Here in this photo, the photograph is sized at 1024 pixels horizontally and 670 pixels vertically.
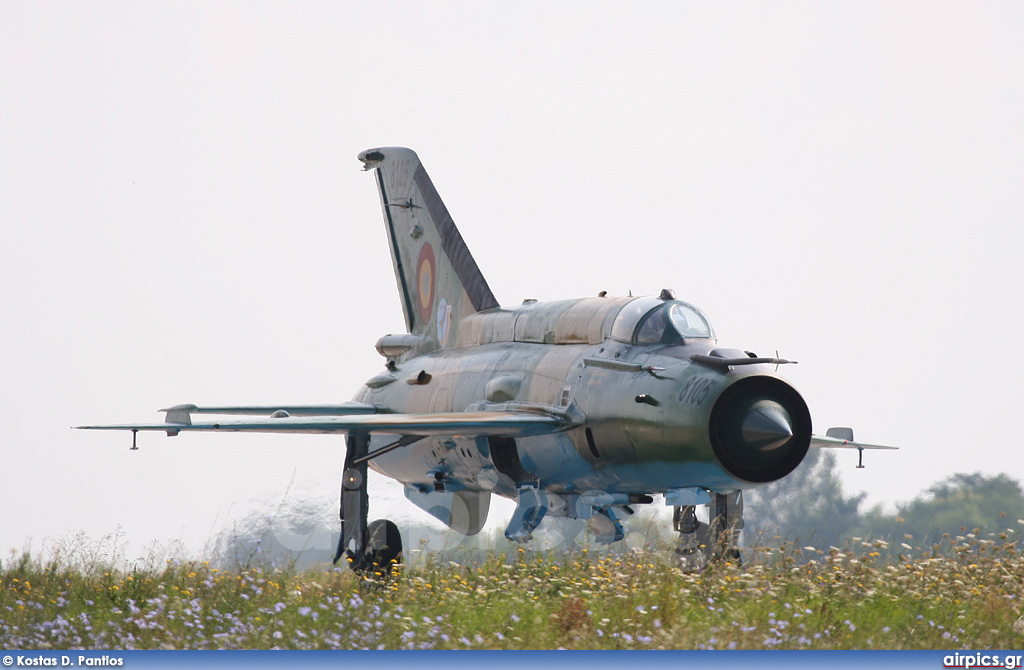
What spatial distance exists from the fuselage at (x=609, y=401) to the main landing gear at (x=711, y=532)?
97cm

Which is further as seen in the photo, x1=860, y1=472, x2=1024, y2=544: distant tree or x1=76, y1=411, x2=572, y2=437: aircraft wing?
x1=860, y1=472, x2=1024, y2=544: distant tree

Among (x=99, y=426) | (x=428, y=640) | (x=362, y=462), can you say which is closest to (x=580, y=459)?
(x=362, y=462)

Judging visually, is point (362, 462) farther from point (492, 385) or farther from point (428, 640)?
point (428, 640)

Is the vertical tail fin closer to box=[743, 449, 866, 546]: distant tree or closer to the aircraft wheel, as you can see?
the aircraft wheel

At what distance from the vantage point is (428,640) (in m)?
12.3

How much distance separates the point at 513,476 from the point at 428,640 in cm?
626

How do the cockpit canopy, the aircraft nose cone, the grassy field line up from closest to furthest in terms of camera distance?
the grassy field
the aircraft nose cone
the cockpit canopy

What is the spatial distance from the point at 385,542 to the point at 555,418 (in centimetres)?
392

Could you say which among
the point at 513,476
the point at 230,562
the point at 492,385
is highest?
the point at 492,385

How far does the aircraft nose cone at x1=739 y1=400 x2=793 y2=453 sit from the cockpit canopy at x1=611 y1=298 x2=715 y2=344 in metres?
1.73

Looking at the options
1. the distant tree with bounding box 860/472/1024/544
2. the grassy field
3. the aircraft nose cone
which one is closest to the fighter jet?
the aircraft nose cone

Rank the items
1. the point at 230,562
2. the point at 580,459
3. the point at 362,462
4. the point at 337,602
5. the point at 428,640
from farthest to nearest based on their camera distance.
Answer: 1. the point at 230,562
2. the point at 362,462
3. the point at 580,459
4. the point at 337,602
5. the point at 428,640

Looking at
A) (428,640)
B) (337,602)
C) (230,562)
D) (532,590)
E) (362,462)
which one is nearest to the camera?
(428,640)

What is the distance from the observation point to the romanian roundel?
2266 cm
